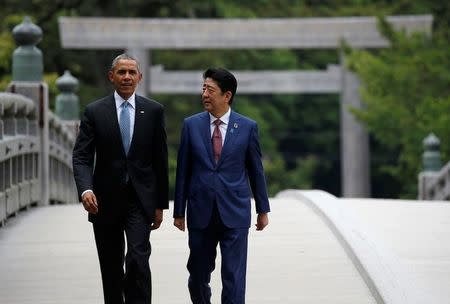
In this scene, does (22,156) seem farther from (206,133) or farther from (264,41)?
(264,41)

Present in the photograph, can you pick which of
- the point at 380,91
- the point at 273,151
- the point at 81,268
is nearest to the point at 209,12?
the point at 273,151

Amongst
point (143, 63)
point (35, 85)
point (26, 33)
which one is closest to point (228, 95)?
point (35, 85)

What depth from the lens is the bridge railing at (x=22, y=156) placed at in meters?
14.0

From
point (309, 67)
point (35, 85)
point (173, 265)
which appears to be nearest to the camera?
point (173, 265)

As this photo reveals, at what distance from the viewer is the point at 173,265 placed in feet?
37.4

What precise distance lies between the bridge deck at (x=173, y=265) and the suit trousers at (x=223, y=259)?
117cm

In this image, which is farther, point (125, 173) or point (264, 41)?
point (264, 41)

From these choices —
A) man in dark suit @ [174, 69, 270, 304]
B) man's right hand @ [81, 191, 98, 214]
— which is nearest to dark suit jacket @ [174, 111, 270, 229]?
man in dark suit @ [174, 69, 270, 304]

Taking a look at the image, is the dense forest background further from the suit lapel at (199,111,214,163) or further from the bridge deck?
the suit lapel at (199,111,214,163)

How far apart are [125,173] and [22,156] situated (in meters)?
6.97

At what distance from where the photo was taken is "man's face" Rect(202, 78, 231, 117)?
8.62 m

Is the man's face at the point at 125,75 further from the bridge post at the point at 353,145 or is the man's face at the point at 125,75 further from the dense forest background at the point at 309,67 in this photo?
the bridge post at the point at 353,145

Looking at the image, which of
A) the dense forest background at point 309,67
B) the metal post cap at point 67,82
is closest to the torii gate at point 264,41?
the dense forest background at point 309,67

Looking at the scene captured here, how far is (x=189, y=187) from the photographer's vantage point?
8.77 meters
